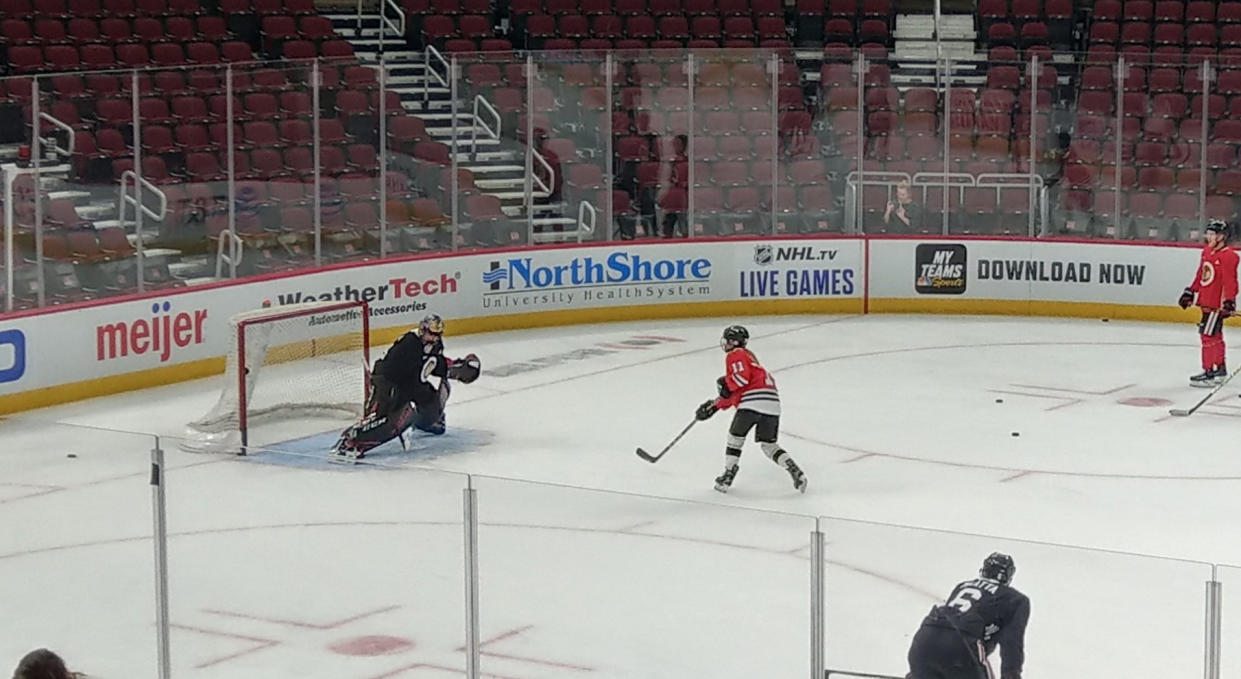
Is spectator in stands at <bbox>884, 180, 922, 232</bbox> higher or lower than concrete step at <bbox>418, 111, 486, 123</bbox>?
lower

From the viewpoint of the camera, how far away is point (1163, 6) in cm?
2216

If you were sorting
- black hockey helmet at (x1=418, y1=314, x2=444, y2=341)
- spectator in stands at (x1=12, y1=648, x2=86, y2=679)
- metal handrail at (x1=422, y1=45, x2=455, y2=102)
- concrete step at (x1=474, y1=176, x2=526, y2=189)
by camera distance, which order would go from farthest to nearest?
concrete step at (x1=474, y1=176, x2=526, y2=189)
metal handrail at (x1=422, y1=45, x2=455, y2=102)
black hockey helmet at (x1=418, y1=314, x2=444, y2=341)
spectator in stands at (x1=12, y1=648, x2=86, y2=679)

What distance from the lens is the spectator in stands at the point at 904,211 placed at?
19594 mm

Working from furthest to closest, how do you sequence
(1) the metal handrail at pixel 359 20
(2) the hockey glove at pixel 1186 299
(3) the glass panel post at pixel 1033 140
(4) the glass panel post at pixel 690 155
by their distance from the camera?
1. (1) the metal handrail at pixel 359 20
2. (3) the glass panel post at pixel 1033 140
3. (4) the glass panel post at pixel 690 155
4. (2) the hockey glove at pixel 1186 299

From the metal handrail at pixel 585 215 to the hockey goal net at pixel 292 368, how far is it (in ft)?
17.0

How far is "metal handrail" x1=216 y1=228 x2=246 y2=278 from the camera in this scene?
1620 cm

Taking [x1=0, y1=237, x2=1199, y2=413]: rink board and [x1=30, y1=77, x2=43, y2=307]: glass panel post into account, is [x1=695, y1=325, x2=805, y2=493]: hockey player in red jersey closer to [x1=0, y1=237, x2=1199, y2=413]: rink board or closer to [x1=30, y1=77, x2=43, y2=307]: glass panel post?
[x1=30, y1=77, x2=43, y2=307]: glass panel post

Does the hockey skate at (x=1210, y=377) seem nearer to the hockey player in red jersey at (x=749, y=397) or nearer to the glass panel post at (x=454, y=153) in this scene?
the hockey player in red jersey at (x=749, y=397)

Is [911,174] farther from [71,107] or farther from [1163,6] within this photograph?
[71,107]

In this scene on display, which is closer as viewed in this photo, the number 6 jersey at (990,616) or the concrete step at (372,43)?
the number 6 jersey at (990,616)

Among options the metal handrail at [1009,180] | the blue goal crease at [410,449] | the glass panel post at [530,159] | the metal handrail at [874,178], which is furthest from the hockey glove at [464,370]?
the metal handrail at [1009,180]

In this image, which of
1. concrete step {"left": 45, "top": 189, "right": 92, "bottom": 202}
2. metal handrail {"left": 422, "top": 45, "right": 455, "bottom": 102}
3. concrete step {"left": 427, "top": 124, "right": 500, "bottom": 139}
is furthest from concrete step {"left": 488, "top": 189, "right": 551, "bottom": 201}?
concrete step {"left": 45, "top": 189, "right": 92, "bottom": 202}

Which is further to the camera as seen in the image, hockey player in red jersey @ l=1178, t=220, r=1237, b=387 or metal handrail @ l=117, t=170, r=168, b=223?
metal handrail @ l=117, t=170, r=168, b=223

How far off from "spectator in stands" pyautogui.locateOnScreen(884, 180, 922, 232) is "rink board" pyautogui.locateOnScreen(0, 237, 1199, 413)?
0.13 m
